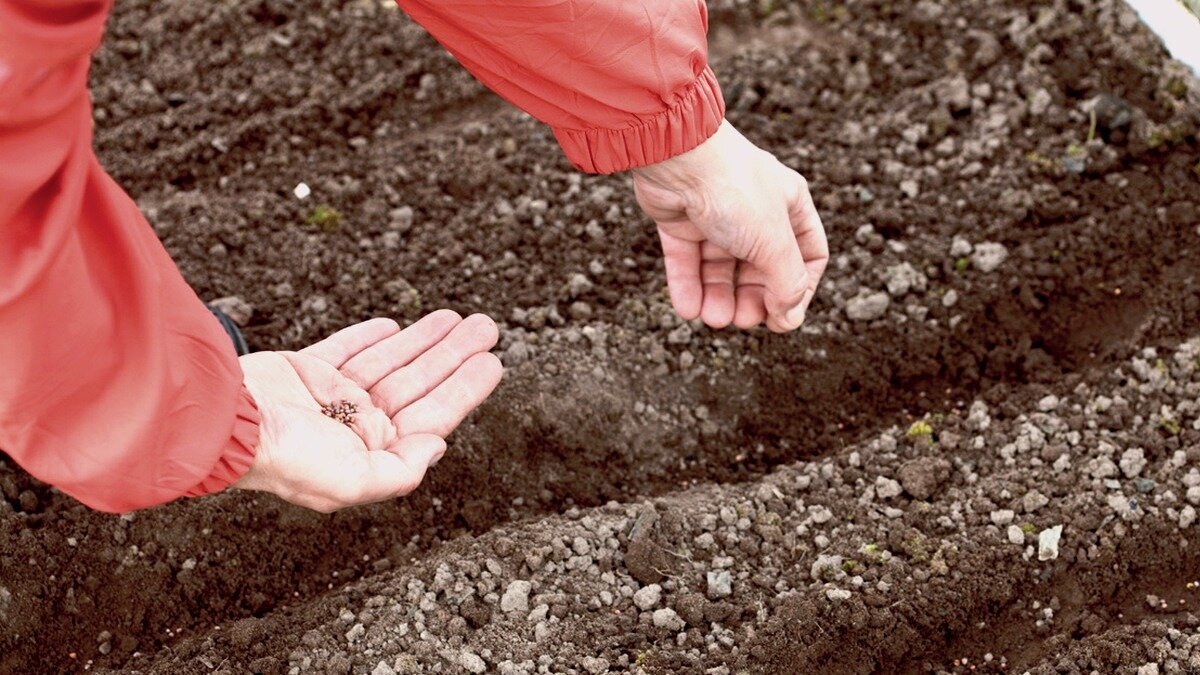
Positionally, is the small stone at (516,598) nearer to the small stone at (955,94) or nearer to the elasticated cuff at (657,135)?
the elasticated cuff at (657,135)

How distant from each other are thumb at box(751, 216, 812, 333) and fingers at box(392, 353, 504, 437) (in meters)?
0.57

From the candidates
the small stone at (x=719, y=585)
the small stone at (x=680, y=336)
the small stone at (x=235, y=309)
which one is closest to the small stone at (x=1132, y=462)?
the small stone at (x=719, y=585)

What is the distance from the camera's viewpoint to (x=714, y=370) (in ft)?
9.72

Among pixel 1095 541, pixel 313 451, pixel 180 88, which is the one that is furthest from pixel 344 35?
pixel 1095 541

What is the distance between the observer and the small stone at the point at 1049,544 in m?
2.54

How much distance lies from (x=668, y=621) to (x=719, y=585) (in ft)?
0.43

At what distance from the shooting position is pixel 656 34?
7.05 ft

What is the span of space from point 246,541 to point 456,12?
1.25 meters

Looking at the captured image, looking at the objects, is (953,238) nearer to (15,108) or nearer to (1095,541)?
(1095,541)

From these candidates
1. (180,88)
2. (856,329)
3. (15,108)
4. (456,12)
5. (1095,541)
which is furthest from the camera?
(180,88)

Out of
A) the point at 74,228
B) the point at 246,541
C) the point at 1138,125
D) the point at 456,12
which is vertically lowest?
the point at 246,541

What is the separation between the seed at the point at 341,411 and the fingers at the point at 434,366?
0.08 meters

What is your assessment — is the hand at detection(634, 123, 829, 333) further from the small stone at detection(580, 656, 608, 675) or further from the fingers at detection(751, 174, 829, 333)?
the small stone at detection(580, 656, 608, 675)

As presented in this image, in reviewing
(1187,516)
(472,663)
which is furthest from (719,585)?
(1187,516)
